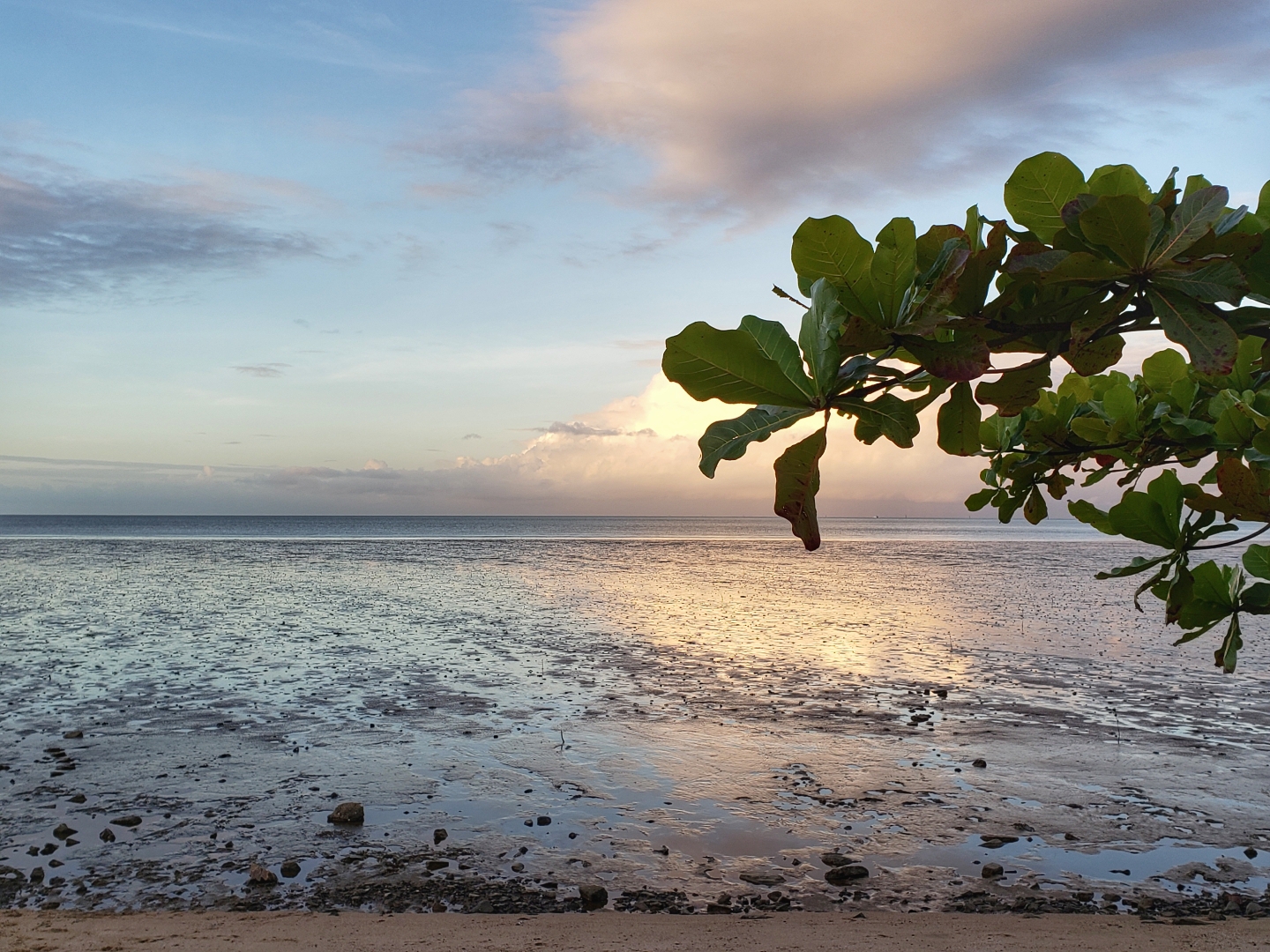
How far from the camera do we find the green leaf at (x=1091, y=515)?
207 cm

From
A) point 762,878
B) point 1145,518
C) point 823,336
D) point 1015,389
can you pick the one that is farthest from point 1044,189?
point 762,878

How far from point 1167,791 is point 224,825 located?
7479 millimetres

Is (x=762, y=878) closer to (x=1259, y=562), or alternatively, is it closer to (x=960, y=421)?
(x=1259, y=562)

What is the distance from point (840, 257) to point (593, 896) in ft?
15.6

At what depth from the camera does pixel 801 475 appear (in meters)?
1.26

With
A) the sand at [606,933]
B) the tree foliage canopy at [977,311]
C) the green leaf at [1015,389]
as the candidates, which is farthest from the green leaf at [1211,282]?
the sand at [606,933]

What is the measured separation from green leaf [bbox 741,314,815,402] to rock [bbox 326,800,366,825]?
240 inches

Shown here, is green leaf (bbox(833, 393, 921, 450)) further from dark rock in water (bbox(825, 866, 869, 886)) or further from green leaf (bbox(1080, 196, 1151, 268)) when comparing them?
dark rock in water (bbox(825, 866, 869, 886))

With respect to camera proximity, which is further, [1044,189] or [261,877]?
[261,877]

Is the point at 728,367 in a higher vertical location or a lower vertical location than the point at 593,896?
higher

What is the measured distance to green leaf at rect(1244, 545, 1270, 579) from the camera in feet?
6.07

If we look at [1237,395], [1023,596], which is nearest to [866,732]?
[1237,395]

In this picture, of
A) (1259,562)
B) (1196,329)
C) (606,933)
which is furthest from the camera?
(606,933)

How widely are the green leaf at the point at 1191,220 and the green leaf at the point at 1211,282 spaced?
1.4 inches
